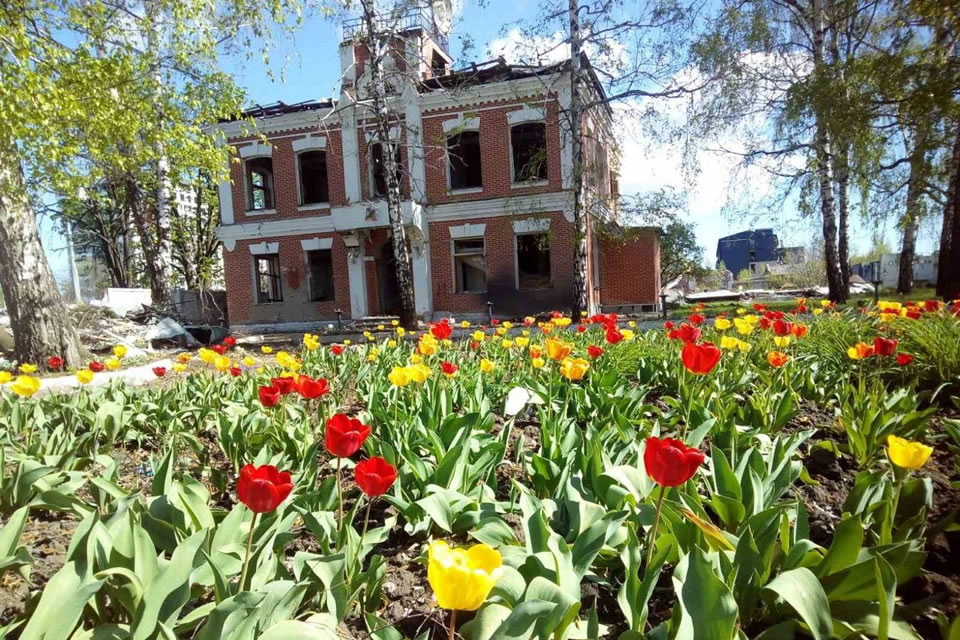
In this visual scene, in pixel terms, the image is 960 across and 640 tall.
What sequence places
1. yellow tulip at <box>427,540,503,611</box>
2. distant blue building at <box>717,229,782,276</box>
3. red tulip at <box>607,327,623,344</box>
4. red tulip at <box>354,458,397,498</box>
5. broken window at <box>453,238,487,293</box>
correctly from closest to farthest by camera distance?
yellow tulip at <box>427,540,503,611</box> → red tulip at <box>354,458,397,498</box> → red tulip at <box>607,327,623,344</box> → broken window at <box>453,238,487,293</box> → distant blue building at <box>717,229,782,276</box>

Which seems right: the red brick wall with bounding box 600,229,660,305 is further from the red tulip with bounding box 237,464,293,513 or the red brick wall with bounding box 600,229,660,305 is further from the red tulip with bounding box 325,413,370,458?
the red tulip with bounding box 237,464,293,513

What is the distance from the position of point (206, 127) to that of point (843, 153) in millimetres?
17743

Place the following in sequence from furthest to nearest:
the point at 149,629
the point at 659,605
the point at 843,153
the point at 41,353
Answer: the point at 843,153 → the point at 41,353 → the point at 659,605 → the point at 149,629

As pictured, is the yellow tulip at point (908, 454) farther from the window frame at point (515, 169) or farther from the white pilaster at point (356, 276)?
the white pilaster at point (356, 276)

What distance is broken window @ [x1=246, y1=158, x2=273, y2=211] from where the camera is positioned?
A: 18594 mm

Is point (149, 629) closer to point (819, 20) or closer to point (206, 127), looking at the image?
point (819, 20)

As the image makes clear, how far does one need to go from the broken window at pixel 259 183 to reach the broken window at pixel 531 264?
8844 mm

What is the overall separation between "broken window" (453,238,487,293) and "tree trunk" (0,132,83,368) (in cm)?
1037

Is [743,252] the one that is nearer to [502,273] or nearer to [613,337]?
[502,273]

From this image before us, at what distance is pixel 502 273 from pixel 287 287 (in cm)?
737

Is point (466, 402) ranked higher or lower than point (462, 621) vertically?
higher

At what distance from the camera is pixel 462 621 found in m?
1.42

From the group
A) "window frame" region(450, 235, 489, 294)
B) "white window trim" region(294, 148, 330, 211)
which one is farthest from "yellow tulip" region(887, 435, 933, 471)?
"white window trim" region(294, 148, 330, 211)

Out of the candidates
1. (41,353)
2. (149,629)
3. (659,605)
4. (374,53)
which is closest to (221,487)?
(149,629)
